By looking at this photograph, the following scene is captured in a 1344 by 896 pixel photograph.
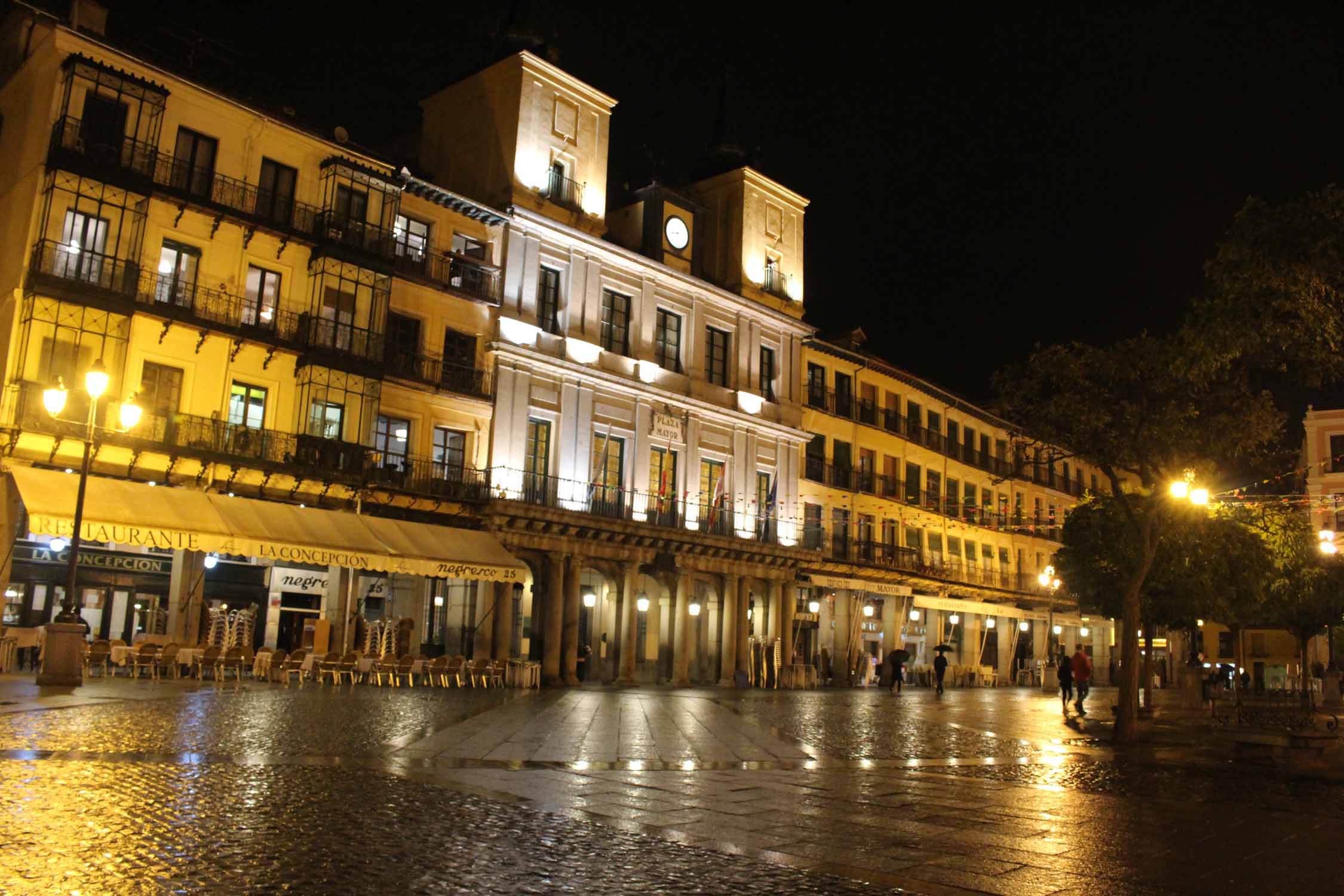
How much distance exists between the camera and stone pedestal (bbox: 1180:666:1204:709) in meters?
31.3

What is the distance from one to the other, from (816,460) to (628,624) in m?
13.6

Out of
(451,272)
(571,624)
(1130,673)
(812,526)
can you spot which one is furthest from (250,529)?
(812,526)

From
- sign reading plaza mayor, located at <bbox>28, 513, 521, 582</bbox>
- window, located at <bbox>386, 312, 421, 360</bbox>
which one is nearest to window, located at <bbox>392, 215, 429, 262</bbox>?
window, located at <bbox>386, 312, 421, 360</bbox>

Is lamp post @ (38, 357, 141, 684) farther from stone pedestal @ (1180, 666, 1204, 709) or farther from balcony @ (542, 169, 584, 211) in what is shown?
stone pedestal @ (1180, 666, 1204, 709)

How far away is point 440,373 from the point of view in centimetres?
3266

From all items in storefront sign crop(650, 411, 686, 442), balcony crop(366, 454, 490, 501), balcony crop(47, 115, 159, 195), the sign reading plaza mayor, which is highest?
balcony crop(47, 115, 159, 195)

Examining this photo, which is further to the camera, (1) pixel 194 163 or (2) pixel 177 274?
(1) pixel 194 163

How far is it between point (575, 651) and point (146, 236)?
16659mm

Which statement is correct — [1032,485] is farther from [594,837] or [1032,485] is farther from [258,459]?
[594,837]

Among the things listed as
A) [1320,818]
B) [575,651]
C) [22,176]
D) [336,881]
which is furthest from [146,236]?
[1320,818]

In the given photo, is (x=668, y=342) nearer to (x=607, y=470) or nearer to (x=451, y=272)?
(x=607, y=470)

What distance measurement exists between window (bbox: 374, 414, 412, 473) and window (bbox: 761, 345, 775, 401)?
16275 mm

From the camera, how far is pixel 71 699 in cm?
1683

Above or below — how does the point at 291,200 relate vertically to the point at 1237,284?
above
